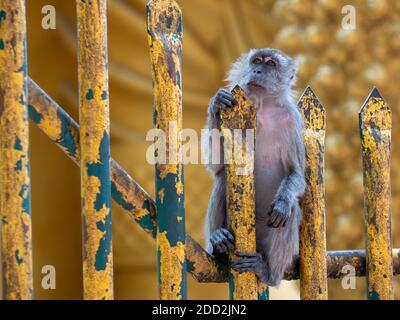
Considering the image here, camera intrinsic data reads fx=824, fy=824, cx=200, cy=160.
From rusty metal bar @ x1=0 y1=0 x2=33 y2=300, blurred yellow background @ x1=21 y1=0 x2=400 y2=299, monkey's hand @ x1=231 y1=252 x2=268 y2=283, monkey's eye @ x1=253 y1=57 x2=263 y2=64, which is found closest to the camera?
rusty metal bar @ x1=0 y1=0 x2=33 y2=300

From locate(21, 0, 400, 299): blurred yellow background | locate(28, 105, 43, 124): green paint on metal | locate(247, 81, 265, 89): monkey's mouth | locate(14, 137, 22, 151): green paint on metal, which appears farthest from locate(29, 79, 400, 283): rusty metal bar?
locate(21, 0, 400, 299): blurred yellow background

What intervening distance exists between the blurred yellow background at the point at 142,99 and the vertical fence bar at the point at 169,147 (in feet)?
5.34

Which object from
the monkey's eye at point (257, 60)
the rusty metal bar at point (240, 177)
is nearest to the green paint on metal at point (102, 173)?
the rusty metal bar at point (240, 177)

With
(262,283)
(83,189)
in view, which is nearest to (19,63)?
(83,189)

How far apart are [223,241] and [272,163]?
28.5 inches

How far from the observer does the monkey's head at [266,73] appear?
276cm

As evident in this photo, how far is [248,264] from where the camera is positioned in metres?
2.02

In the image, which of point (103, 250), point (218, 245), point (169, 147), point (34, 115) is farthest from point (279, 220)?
point (34, 115)

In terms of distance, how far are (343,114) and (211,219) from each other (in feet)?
3.53

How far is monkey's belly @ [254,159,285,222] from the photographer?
2.64 meters

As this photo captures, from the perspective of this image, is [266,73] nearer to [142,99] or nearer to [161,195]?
[161,195]

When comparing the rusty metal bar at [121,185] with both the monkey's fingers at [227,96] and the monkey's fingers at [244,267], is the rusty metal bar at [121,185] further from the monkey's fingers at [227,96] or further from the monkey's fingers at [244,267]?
the monkey's fingers at [227,96]

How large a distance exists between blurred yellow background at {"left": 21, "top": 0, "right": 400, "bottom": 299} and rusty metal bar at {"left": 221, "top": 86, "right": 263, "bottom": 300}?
1.43 meters

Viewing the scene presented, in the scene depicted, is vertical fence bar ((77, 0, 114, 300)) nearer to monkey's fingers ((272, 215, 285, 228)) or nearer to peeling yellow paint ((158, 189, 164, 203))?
peeling yellow paint ((158, 189, 164, 203))
